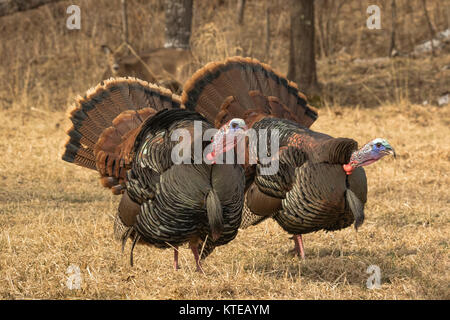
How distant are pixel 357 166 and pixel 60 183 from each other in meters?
3.68

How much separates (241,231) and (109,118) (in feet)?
4.46

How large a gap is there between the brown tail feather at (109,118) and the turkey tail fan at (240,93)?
1.28 feet

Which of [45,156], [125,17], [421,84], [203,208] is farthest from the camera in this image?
[125,17]

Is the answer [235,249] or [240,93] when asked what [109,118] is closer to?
[240,93]

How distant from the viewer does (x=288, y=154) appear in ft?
13.6

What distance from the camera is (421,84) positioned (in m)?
10.4

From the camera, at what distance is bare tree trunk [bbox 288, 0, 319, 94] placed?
32.0 feet

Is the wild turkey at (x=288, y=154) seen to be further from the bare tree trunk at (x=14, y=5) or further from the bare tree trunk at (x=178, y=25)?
the bare tree trunk at (x=178, y=25)

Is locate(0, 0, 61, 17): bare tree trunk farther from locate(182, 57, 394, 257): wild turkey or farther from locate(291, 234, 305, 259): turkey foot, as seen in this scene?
locate(291, 234, 305, 259): turkey foot

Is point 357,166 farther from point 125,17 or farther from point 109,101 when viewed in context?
point 125,17

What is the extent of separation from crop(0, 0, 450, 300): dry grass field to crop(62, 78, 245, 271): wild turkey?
29 cm

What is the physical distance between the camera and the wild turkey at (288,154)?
12.5ft

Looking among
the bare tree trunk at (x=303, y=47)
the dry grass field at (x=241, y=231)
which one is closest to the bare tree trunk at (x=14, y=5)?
the dry grass field at (x=241, y=231)
